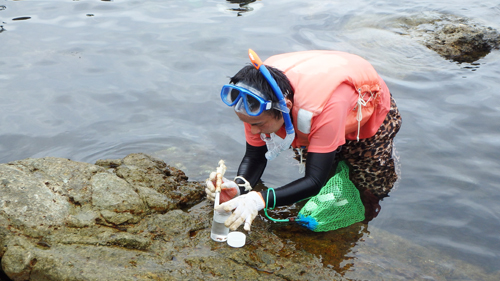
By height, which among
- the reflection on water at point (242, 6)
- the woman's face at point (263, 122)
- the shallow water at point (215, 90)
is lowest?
the shallow water at point (215, 90)

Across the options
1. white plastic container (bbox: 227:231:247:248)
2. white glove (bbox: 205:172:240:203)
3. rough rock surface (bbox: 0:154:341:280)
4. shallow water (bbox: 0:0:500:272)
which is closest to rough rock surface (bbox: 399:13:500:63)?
shallow water (bbox: 0:0:500:272)

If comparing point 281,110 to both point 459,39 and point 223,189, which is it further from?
point 459,39

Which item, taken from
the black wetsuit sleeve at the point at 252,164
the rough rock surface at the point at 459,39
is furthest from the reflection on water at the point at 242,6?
the black wetsuit sleeve at the point at 252,164

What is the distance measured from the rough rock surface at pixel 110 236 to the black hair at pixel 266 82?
108cm

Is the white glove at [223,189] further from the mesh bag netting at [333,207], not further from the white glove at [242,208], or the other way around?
the mesh bag netting at [333,207]

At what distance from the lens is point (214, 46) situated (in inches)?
328

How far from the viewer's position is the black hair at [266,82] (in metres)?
2.99

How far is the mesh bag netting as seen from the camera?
3574mm

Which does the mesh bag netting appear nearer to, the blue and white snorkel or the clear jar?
the blue and white snorkel

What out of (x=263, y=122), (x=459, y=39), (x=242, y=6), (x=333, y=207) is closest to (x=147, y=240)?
(x=263, y=122)

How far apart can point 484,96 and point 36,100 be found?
22.9 feet

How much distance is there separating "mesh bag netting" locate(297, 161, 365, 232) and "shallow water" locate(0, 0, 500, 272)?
1.53 ft

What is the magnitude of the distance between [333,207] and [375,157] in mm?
832

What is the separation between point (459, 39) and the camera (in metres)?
8.35
